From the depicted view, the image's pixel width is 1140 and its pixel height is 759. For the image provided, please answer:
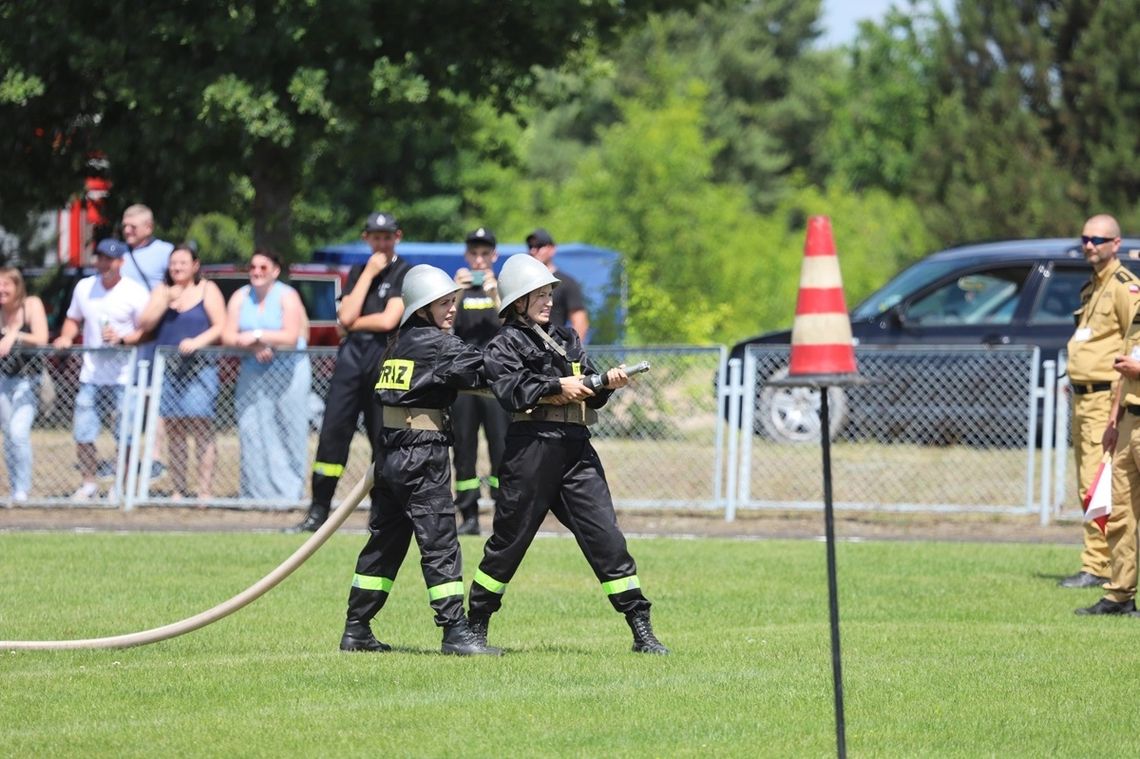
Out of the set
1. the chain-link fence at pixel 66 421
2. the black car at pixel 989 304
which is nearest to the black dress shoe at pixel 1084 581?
the black car at pixel 989 304

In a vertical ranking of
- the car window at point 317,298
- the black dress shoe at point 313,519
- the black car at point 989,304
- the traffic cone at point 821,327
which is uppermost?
the car window at point 317,298

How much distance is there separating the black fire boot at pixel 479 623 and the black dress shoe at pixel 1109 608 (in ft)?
11.1

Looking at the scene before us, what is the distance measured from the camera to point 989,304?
60.4 ft

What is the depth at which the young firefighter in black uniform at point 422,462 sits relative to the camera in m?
8.08

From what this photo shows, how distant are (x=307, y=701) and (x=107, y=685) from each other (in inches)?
37.6

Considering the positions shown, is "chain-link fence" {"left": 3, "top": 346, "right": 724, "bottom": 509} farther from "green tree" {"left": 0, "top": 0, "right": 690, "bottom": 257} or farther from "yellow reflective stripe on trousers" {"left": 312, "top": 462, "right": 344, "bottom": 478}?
"green tree" {"left": 0, "top": 0, "right": 690, "bottom": 257}

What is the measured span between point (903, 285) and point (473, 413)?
24.7 feet

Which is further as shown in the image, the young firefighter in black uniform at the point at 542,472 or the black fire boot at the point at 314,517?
the black fire boot at the point at 314,517

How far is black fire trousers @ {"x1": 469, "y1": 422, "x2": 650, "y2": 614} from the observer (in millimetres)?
8125

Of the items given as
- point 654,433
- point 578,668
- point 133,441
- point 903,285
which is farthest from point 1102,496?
point 903,285

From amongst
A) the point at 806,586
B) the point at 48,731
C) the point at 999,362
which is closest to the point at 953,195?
the point at 999,362

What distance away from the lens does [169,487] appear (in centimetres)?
1468

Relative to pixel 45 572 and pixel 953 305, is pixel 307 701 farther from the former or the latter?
pixel 953 305

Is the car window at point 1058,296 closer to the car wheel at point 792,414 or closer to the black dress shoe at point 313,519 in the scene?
the car wheel at point 792,414
